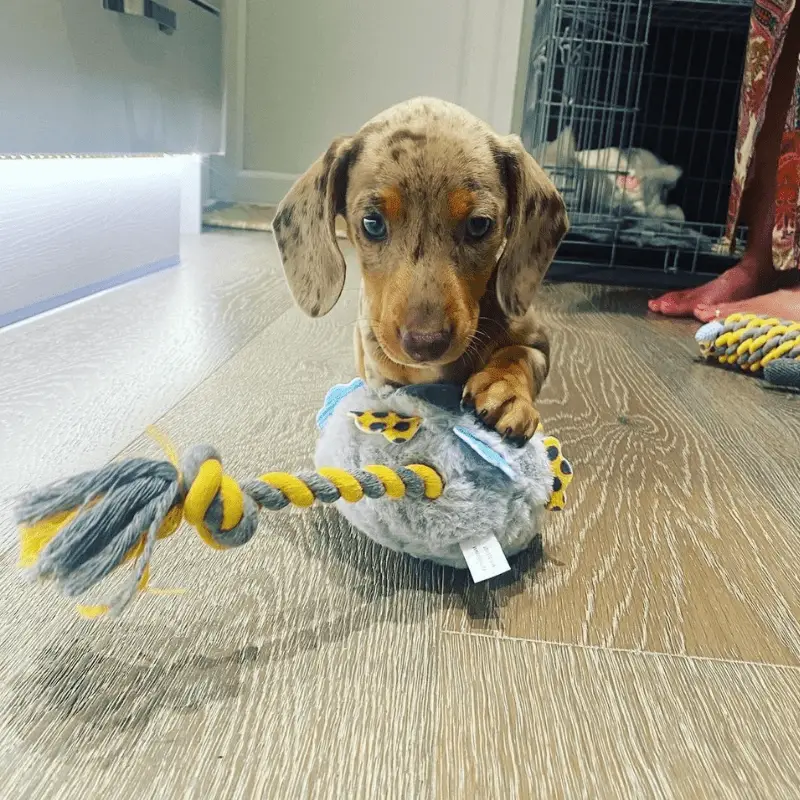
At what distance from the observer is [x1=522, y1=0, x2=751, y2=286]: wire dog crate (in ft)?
9.57

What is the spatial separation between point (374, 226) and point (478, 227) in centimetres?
13

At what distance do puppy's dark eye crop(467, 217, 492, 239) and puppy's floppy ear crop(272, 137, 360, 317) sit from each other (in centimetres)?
20

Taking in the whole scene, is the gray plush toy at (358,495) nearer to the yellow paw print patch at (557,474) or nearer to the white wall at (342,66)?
the yellow paw print patch at (557,474)

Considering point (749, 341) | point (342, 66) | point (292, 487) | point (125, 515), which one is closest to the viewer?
point (125, 515)

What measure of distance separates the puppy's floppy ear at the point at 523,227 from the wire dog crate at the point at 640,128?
1.86 metres

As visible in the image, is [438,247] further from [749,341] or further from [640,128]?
[640,128]

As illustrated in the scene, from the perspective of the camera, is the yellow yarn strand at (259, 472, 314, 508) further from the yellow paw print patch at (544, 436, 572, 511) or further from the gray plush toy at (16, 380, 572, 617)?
the yellow paw print patch at (544, 436, 572, 511)

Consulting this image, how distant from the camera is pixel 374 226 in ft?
3.35

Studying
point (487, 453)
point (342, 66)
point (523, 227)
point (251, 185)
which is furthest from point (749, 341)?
point (251, 185)

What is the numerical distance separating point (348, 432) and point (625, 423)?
28.5 inches

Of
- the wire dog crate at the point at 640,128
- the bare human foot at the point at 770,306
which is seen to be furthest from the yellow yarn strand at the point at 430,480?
the wire dog crate at the point at 640,128

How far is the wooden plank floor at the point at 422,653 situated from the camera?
63 cm

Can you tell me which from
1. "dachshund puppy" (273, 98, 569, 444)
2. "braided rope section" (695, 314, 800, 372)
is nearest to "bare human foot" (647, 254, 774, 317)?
"braided rope section" (695, 314, 800, 372)

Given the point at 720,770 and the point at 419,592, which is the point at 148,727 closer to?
the point at 419,592
